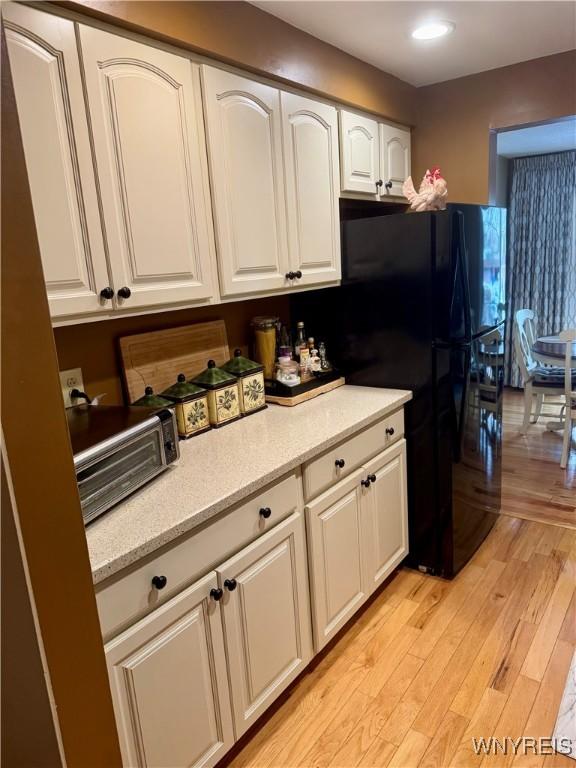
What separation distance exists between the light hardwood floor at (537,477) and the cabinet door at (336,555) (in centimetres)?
141

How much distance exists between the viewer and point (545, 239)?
5223mm

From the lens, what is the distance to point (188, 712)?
4.37 ft

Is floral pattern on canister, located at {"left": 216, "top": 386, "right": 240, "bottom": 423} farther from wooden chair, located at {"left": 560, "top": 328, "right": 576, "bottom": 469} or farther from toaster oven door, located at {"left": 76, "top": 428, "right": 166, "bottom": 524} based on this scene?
wooden chair, located at {"left": 560, "top": 328, "right": 576, "bottom": 469}

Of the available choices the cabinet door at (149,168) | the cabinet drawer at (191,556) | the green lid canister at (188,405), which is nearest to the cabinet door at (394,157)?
the cabinet door at (149,168)

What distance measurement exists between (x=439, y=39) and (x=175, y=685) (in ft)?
8.33

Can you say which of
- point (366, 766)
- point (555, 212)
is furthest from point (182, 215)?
point (555, 212)

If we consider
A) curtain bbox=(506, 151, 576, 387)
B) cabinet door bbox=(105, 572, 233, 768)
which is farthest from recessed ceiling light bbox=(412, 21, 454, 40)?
curtain bbox=(506, 151, 576, 387)

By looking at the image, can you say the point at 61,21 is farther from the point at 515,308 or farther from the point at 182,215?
the point at 515,308

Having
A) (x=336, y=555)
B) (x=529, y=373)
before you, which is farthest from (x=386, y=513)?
(x=529, y=373)

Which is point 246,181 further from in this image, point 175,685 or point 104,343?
point 175,685

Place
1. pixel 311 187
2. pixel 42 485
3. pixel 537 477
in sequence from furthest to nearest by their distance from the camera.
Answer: pixel 537 477
pixel 311 187
pixel 42 485

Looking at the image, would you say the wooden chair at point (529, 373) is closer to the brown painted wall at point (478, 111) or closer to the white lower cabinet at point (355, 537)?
the brown painted wall at point (478, 111)

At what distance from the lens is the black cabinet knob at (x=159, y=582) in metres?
1.21

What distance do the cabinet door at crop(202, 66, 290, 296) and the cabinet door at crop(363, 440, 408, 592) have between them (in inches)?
→ 34.3
